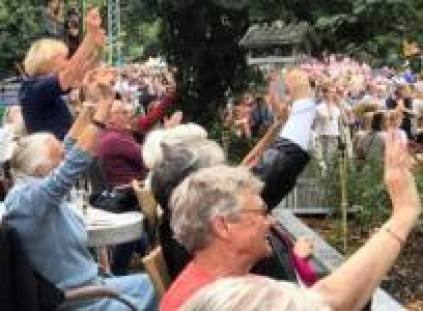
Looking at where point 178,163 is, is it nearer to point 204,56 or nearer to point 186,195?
point 186,195

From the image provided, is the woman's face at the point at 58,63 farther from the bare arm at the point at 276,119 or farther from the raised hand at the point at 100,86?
the bare arm at the point at 276,119

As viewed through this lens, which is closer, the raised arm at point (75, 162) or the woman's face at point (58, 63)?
the raised arm at point (75, 162)

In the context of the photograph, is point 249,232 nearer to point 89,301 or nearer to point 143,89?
point 89,301

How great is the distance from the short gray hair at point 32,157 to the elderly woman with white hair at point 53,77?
1.19 metres

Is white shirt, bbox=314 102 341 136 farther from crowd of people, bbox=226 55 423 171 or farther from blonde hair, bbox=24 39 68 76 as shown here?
blonde hair, bbox=24 39 68 76

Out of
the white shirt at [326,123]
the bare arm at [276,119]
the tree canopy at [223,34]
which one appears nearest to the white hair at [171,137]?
the bare arm at [276,119]

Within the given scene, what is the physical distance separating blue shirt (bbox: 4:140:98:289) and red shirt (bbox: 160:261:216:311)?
110 centimetres

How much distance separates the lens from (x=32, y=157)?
15.6ft

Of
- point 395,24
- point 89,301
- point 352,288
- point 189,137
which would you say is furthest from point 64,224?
point 395,24

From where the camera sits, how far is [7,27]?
113 ft

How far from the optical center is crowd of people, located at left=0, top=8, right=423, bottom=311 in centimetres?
304

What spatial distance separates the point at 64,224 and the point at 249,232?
5.17 ft

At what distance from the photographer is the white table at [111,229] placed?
5641 millimetres

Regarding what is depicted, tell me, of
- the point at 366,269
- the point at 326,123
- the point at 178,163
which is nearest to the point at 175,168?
the point at 178,163
